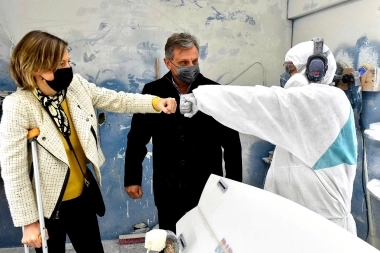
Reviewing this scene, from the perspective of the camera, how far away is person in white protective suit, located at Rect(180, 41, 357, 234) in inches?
45.4

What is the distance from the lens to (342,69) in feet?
6.81

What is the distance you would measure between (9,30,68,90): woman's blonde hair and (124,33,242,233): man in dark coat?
2.11 ft

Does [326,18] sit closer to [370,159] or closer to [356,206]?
[370,159]

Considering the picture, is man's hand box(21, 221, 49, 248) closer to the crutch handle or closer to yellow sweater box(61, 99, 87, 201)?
yellow sweater box(61, 99, 87, 201)

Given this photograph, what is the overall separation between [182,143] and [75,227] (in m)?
0.67

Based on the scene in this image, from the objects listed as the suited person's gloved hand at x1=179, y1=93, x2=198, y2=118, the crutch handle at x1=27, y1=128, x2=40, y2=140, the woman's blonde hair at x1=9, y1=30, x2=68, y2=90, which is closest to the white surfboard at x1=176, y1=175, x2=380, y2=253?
the suited person's gloved hand at x1=179, y1=93, x2=198, y2=118

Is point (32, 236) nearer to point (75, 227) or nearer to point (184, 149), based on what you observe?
point (75, 227)

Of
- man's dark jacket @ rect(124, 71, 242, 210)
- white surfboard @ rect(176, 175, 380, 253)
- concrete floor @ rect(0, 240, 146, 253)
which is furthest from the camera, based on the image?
concrete floor @ rect(0, 240, 146, 253)

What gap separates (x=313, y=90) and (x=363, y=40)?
1125 millimetres

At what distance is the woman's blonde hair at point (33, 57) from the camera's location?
1.19 metres

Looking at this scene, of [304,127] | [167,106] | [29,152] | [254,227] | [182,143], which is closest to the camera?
[254,227]

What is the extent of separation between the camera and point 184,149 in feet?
5.48

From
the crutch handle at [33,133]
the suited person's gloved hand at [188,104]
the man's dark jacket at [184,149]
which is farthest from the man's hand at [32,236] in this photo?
the suited person's gloved hand at [188,104]

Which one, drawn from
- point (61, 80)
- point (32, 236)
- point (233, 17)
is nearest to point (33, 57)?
point (61, 80)
